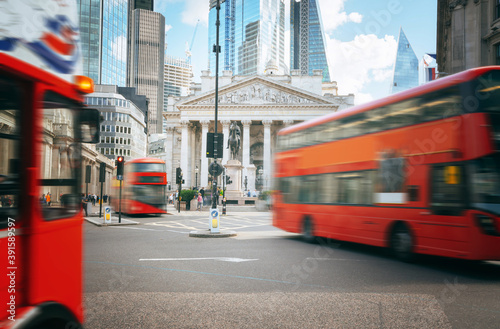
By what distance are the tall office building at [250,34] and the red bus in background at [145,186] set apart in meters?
121

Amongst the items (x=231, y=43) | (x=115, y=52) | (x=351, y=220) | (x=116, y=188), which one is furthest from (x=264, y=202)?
(x=231, y=43)

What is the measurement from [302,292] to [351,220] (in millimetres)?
5033

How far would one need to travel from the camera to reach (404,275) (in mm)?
7516

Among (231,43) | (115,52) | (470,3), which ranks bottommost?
(470,3)

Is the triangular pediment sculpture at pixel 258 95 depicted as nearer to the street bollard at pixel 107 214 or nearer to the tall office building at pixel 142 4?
the street bollard at pixel 107 214

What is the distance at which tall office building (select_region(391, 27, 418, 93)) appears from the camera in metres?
69.7

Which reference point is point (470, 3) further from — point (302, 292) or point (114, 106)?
point (114, 106)

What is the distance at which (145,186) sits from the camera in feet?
85.7

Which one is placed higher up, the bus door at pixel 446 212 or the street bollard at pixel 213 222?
the bus door at pixel 446 212

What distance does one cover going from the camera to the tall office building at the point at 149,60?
168250 mm

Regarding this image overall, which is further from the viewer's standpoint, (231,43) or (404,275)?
(231,43)

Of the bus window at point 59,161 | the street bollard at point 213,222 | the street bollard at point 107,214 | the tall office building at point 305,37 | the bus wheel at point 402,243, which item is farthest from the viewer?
the tall office building at point 305,37

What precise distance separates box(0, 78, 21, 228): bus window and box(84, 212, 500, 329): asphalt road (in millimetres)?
2384

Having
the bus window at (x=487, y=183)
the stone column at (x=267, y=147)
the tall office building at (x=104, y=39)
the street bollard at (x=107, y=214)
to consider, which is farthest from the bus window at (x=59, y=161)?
the tall office building at (x=104, y=39)
